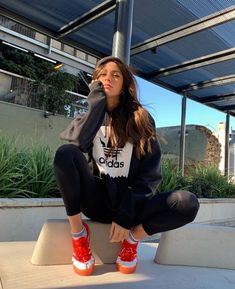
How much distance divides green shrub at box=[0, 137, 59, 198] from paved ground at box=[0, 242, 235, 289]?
1.04 metres

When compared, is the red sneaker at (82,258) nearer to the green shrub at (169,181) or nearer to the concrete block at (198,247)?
the concrete block at (198,247)

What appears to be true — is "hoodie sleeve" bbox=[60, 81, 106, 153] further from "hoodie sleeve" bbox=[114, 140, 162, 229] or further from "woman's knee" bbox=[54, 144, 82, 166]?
"hoodie sleeve" bbox=[114, 140, 162, 229]

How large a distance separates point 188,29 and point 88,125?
3.76 metres

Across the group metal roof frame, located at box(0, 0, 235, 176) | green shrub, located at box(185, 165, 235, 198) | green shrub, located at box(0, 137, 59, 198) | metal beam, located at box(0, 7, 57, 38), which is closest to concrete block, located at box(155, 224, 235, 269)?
green shrub, located at box(0, 137, 59, 198)

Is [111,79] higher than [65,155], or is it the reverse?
[111,79]

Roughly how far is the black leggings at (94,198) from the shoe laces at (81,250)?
0.45ft

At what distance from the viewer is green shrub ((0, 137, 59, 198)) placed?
112 inches

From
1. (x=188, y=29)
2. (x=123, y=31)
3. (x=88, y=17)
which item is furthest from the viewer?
(x=188, y=29)

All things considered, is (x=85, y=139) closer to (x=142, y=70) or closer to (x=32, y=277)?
(x=32, y=277)

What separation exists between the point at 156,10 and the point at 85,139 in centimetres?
356

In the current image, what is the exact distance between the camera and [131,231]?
1.68 meters

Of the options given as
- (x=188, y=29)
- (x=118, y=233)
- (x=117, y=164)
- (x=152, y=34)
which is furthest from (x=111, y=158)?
(x=152, y=34)

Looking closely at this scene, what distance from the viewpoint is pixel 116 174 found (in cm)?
177

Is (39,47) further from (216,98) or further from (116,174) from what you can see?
(116,174)
